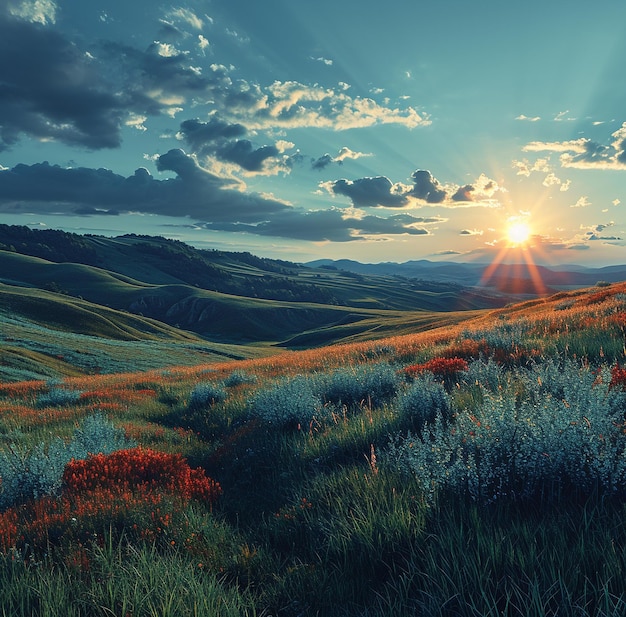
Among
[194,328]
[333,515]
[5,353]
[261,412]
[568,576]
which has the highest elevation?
[568,576]

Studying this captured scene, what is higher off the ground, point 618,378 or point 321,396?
point 618,378

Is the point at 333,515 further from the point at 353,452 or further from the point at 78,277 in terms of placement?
the point at 78,277

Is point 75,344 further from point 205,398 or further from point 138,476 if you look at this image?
point 138,476

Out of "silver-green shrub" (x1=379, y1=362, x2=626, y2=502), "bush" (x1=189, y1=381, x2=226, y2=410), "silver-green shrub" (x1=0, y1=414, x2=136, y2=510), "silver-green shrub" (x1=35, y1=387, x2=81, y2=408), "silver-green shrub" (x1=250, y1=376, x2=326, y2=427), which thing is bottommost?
"silver-green shrub" (x1=35, y1=387, x2=81, y2=408)

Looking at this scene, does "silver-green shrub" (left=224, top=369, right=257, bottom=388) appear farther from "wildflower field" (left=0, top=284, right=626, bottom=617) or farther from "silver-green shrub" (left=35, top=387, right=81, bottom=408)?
"wildflower field" (left=0, top=284, right=626, bottom=617)

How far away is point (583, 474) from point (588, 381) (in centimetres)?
197

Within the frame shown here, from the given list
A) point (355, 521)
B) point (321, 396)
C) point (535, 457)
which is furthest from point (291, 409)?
point (535, 457)

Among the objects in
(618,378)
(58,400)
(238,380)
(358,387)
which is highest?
(618,378)

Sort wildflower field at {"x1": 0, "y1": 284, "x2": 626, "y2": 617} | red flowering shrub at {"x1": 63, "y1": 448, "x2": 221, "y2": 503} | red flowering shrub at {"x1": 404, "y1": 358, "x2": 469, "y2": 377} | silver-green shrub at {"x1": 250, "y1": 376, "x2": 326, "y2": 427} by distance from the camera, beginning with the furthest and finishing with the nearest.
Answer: red flowering shrub at {"x1": 404, "y1": 358, "x2": 469, "y2": 377}
silver-green shrub at {"x1": 250, "y1": 376, "x2": 326, "y2": 427}
red flowering shrub at {"x1": 63, "y1": 448, "x2": 221, "y2": 503}
wildflower field at {"x1": 0, "y1": 284, "x2": 626, "y2": 617}

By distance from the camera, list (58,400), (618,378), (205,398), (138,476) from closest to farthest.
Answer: (138,476) < (618,378) < (205,398) < (58,400)

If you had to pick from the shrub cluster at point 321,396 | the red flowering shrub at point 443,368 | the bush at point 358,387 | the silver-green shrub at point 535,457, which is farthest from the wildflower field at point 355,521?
the red flowering shrub at point 443,368

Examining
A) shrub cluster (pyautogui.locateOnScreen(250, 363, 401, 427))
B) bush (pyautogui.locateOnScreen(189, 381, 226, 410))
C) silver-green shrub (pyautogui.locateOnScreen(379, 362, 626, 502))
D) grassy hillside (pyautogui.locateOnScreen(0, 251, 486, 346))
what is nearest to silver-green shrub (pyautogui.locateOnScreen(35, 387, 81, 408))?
bush (pyautogui.locateOnScreen(189, 381, 226, 410))

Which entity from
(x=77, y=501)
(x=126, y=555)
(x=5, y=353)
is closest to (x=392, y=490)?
(x=126, y=555)

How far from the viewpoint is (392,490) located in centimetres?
359
